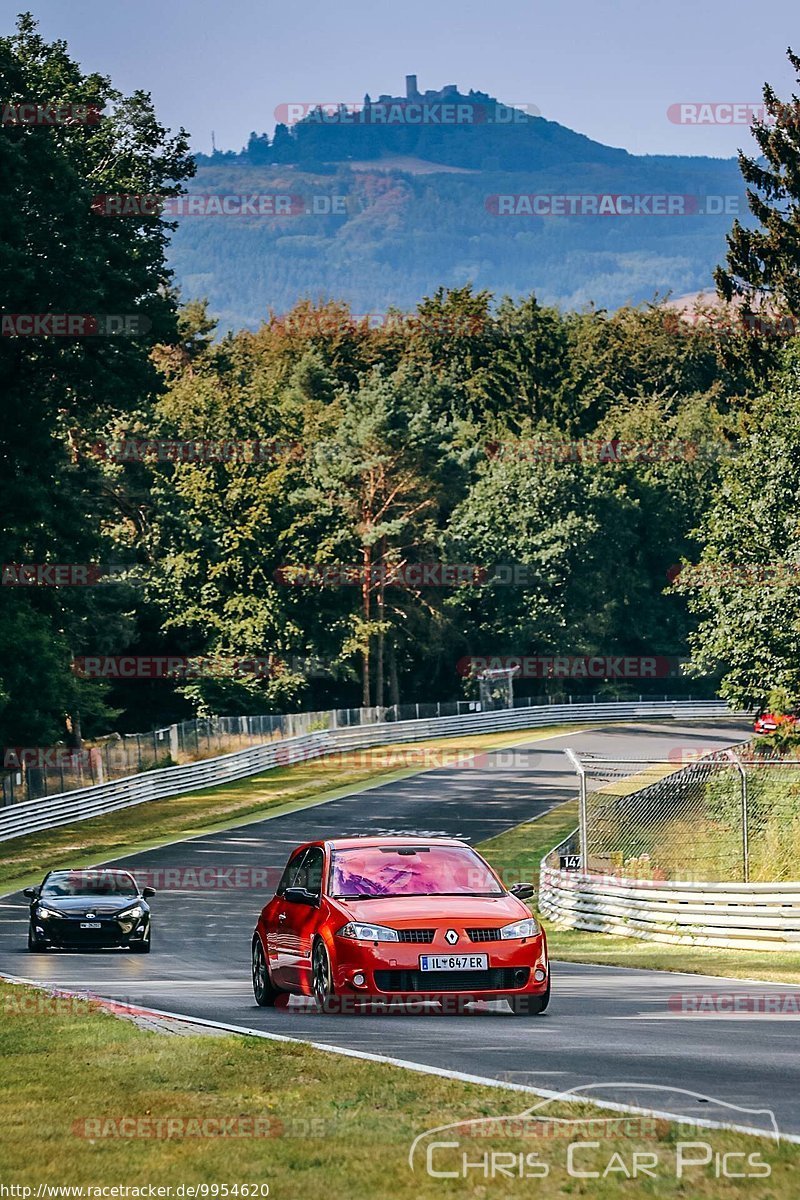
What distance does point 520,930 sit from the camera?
13625 millimetres

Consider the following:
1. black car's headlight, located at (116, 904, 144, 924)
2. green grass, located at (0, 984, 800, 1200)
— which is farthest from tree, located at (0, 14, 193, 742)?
green grass, located at (0, 984, 800, 1200)

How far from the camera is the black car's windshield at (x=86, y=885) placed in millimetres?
24156

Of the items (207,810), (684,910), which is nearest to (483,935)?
(684,910)

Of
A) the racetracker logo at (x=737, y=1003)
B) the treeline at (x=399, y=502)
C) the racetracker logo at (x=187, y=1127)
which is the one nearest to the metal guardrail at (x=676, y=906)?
the racetracker logo at (x=737, y=1003)

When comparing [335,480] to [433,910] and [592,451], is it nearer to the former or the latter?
[592,451]

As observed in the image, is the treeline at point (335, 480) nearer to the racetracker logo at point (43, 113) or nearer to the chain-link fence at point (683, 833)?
the racetracker logo at point (43, 113)

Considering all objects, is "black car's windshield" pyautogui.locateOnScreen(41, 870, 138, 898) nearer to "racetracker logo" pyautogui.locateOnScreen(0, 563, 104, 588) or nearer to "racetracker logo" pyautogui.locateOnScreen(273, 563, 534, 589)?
"racetracker logo" pyautogui.locateOnScreen(0, 563, 104, 588)

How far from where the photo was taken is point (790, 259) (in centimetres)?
5809

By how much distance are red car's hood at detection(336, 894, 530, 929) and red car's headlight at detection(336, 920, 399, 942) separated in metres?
0.05

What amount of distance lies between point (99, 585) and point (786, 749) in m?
32.1

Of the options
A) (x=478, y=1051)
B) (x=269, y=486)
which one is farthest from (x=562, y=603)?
(x=478, y=1051)

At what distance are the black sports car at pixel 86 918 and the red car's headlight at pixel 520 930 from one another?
10928mm

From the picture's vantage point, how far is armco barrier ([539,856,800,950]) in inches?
892

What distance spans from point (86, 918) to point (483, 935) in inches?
447
